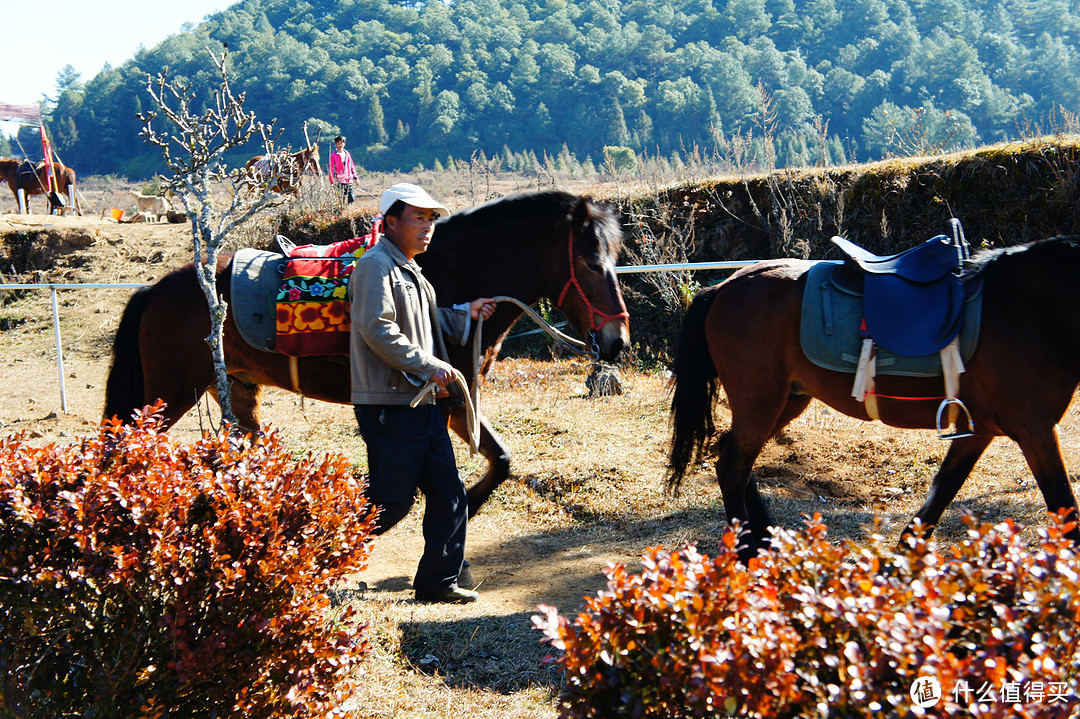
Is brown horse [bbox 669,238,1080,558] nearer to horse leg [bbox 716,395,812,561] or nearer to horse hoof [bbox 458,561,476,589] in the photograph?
horse leg [bbox 716,395,812,561]

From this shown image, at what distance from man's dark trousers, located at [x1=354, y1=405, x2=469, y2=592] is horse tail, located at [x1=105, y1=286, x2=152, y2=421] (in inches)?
80.7

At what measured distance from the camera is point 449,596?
3791 millimetres

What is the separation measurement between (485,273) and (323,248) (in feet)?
3.48

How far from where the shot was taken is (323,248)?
184 inches

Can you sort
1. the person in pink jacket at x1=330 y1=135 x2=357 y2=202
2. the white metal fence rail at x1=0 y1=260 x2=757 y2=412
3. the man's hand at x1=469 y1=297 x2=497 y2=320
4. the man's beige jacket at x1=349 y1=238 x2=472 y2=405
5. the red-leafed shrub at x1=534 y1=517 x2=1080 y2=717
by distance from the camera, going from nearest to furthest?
the red-leafed shrub at x1=534 y1=517 x2=1080 y2=717, the man's beige jacket at x1=349 y1=238 x2=472 y2=405, the man's hand at x1=469 y1=297 x2=497 y2=320, the white metal fence rail at x1=0 y1=260 x2=757 y2=412, the person in pink jacket at x1=330 y1=135 x2=357 y2=202

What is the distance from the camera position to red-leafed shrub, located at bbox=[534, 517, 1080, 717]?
1.45 meters

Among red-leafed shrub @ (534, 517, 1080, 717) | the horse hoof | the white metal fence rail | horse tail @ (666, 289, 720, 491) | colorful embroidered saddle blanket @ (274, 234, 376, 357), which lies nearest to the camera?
red-leafed shrub @ (534, 517, 1080, 717)

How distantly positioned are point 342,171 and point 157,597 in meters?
16.3

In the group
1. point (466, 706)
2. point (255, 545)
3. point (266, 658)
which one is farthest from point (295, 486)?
point (466, 706)

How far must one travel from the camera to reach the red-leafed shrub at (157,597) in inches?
87.4

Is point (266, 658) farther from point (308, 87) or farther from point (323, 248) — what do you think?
point (308, 87)

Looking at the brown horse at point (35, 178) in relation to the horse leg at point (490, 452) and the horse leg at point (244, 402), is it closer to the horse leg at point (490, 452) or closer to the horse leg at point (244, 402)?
the horse leg at point (244, 402)

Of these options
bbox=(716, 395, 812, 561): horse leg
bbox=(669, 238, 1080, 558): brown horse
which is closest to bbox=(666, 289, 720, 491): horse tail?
bbox=(669, 238, 1080, 558): brown horse

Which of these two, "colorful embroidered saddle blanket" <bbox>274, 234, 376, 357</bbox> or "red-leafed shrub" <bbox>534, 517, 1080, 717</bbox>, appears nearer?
"red-leafed shrub" <bbox>534, 517, 1080, 717</bbox>
